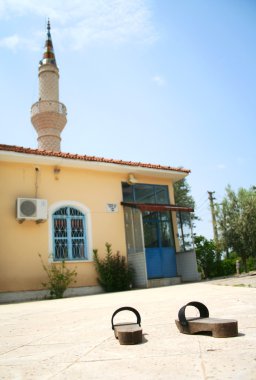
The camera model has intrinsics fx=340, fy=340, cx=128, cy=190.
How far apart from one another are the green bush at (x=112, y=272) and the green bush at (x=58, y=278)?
2.84 ft

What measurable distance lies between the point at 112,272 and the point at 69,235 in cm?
173

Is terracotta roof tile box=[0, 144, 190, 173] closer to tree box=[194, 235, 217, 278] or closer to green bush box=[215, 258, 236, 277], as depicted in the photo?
tree box=[194, 235, 217, 278]

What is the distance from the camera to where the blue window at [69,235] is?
33.4ft

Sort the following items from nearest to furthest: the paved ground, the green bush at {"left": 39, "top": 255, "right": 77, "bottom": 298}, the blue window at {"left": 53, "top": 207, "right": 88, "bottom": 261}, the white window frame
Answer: the paved ground → the green bush at {"left": 39, "top": 255, "right": 77, "bottom": 298} → the white window frame → the blue window at {"left": 53, "top": 207, "right": 88, "bottom": 261}

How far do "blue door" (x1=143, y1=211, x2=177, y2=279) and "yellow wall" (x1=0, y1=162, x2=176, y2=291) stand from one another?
3.02 feet

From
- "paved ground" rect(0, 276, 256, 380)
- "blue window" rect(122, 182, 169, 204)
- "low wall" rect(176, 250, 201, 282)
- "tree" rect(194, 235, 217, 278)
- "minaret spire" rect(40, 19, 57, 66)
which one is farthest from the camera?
"minaret spire" rect(40, 19, 57, 66)

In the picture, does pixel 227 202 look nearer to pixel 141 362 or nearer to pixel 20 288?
pixel 20 288

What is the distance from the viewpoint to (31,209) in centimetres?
962

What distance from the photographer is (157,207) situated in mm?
11328

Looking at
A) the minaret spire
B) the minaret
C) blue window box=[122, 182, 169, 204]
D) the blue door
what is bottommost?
the blue door

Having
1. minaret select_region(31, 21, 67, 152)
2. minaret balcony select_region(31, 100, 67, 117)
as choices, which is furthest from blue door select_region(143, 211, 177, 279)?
minaret balcony select_region(31, 100, 67, 117)

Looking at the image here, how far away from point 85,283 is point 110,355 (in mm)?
8542

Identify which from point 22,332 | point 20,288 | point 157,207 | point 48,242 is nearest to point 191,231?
point 157,207

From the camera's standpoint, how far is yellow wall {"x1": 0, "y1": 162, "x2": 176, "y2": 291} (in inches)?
371
